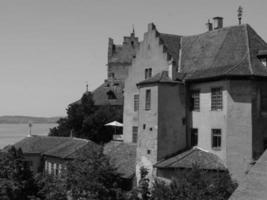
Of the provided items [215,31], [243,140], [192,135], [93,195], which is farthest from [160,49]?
[93,195]

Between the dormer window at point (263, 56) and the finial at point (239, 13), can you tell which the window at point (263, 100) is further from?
the finial at point (239, 13)

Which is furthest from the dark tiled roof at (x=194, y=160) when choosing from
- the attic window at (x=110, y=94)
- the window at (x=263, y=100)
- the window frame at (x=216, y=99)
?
the attic window at (x=110, y=94)

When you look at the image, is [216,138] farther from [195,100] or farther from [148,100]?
[148,100]

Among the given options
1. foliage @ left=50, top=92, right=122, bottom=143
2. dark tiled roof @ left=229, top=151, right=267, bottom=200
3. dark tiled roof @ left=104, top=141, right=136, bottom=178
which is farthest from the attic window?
dark tiled roof @ left=229, top=151, right=267, bottom=200

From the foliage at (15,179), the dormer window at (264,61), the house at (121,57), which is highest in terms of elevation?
the house at (121,57)

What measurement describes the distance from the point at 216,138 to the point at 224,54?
688cm

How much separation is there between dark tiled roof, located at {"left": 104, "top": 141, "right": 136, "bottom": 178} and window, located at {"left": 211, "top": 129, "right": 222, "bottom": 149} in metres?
7.74

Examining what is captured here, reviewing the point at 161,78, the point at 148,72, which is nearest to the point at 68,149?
the point at 148,72

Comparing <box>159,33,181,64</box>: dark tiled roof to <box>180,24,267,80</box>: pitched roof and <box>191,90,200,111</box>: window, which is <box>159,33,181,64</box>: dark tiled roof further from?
<box>191,90,200,111</box>: window

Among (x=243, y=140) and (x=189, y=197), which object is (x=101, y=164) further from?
(x=243, y=140)

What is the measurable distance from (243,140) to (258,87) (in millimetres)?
4150

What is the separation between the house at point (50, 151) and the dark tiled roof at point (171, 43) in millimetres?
12495

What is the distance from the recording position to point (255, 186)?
72.2ft

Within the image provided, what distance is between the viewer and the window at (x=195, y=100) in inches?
1410
